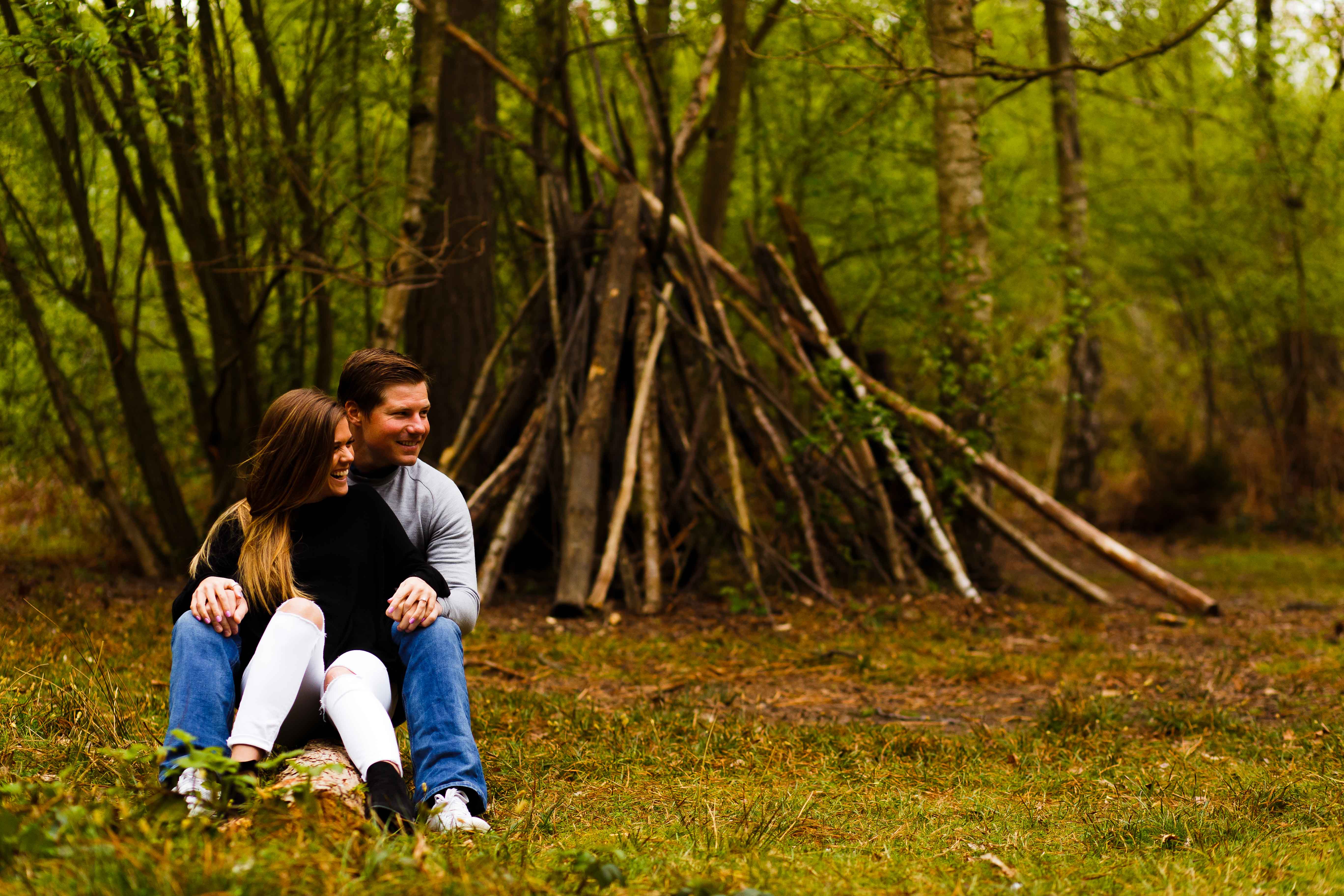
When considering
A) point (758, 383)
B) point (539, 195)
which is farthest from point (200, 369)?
point (758, 383)

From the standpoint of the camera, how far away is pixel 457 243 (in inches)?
300

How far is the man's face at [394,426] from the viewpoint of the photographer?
3.02 metres

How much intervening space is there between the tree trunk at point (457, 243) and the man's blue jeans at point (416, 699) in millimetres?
4741

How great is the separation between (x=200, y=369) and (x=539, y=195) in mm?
2858

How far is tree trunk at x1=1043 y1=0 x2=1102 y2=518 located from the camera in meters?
11.5

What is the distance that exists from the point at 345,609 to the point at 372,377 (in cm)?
64

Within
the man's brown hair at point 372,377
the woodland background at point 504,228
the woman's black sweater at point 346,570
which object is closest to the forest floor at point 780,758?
the woman's black sweater at point 346,570

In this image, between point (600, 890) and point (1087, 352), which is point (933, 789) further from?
point (1087, 352)

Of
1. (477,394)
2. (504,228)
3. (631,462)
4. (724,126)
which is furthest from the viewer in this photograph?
(504,228)

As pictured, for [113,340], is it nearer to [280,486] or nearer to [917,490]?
[280,486]

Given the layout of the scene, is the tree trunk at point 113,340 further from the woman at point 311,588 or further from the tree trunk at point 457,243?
the woman at point 311,588

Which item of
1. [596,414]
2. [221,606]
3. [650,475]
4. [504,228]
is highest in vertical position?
[504,228]

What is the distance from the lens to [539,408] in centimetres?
729

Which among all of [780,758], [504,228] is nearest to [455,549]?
[780,758]
